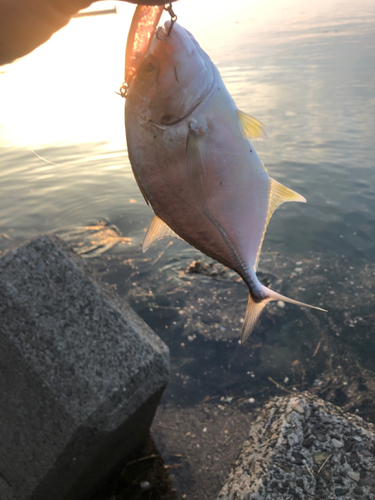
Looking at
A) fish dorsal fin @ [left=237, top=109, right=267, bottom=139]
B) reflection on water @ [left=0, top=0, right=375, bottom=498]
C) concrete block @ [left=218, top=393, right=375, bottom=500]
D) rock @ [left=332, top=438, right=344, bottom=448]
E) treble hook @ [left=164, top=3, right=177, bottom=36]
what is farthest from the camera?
reflection on water @ [left=0, top=0, right=375, bottom=498]

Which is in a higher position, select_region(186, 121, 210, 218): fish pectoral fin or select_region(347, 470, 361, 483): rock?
select_region(186, 121, 210, 218): fish pectoral fin

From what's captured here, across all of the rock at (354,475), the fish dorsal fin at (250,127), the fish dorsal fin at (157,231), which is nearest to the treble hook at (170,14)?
the fish dorsal fin at (250,127)

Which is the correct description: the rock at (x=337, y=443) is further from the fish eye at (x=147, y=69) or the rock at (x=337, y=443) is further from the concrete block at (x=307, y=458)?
the fish eye at (x=147, y=69)

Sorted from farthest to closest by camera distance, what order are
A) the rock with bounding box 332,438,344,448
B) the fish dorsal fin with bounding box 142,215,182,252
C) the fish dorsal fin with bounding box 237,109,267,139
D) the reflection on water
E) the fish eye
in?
1. the reflection on water
2. the rock with bounding box 332,438,344,448
3. the fish dorsal fin with bounding box 142,215,182,252
4. the fish dorsal fin with bounding box 237,109,267,139
5. the fish eye

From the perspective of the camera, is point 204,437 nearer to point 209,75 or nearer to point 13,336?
point 13,336

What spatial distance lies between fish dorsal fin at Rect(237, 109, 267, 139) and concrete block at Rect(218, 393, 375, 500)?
5.48 feet

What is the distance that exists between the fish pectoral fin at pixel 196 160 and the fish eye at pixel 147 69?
0.72 ft

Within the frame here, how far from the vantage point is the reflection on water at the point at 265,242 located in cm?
350

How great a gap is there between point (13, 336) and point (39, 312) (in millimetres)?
189

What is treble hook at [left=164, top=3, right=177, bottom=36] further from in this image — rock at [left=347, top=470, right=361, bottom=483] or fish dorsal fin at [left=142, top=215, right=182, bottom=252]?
rock at [left=347, top=470, right=361, bottom=483]

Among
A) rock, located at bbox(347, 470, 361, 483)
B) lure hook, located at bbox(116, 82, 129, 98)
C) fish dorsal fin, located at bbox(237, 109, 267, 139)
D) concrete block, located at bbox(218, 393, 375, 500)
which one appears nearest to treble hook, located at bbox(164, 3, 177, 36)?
lure hook, located at bbox(116, 82, 129, 98)

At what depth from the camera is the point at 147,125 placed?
1241mm

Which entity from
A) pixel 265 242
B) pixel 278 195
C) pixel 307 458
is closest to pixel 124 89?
pixel 278 195

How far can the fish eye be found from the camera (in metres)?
1.24
